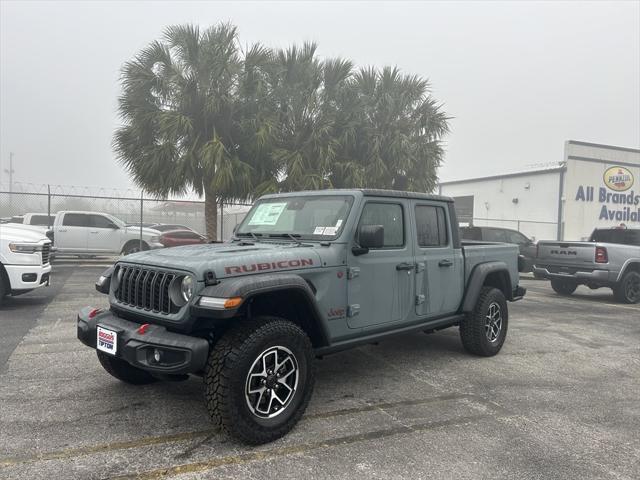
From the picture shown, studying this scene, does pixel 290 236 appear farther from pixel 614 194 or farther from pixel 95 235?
pixel 614 194

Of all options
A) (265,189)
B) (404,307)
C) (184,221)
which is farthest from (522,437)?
(184,221)

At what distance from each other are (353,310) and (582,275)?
8.03 metres

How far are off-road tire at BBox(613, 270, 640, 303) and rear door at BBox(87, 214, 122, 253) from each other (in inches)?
513

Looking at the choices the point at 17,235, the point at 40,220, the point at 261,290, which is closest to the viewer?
the point at 261,290

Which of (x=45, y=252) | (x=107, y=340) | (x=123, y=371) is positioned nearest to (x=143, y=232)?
(x=45, y=252)

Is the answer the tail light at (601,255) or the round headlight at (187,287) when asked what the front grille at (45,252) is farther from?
the tail light at (601,255)

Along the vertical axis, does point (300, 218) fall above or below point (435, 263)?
above

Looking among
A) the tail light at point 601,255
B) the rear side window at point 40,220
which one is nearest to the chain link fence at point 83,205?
the rear side window at point 40,220

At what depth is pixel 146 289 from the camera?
3.55 m

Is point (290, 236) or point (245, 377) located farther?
point (290, 236)

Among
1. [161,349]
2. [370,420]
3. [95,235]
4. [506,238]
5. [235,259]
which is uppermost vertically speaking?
[235,259]

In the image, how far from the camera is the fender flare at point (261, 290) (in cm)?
314

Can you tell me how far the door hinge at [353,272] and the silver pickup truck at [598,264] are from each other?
797 centimetres

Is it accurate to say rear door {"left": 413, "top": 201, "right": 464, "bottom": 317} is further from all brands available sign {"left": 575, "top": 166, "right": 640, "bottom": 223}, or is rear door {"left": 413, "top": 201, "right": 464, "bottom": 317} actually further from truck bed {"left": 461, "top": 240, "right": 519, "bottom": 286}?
all brands available sign {"left": 575, "top": 166, "right": 640, "bottom": 223}
